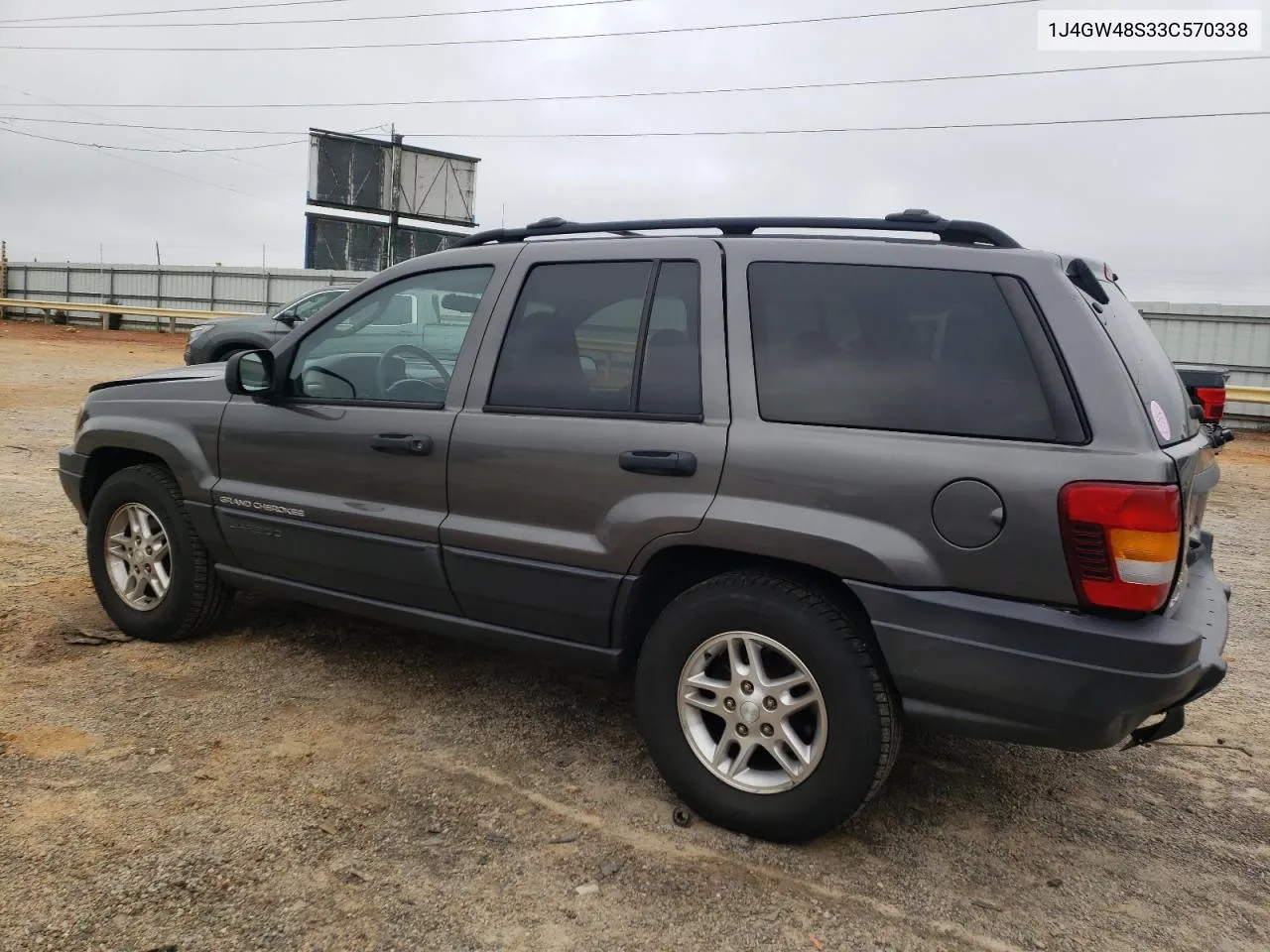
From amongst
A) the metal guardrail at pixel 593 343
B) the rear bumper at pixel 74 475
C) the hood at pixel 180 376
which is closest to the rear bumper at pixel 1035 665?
the metal guardrail at pixel 593 343

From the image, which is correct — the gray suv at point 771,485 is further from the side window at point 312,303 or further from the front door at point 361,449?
the side window at point 312,303

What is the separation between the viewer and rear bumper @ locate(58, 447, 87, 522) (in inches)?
181

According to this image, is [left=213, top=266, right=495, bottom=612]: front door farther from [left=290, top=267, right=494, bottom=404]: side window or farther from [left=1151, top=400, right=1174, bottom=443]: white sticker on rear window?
[left=1151, top=400, right=1174, bottom=443]: white sticker on rear window

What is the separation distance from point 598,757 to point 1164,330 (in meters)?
19.5

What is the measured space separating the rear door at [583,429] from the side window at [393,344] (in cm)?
21

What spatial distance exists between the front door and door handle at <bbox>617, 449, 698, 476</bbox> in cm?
75

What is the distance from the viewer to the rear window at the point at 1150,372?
106 inches

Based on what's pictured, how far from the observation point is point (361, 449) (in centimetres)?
→ 370

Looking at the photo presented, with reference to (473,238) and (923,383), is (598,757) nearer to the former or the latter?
(923,383)

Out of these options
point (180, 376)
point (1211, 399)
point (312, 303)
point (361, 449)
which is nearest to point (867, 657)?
point (361, 449)

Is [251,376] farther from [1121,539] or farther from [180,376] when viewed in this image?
[1121,539]

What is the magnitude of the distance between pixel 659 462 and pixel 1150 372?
1413 mm

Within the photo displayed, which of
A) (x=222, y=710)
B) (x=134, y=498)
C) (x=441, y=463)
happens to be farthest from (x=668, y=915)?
(x=134, y=498)

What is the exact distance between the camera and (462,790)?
3.20 metres
